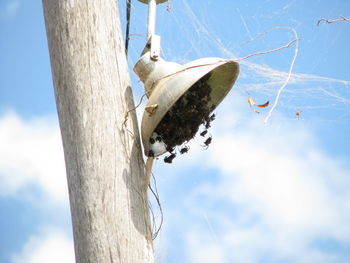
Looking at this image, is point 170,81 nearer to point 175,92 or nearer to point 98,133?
point 175,92

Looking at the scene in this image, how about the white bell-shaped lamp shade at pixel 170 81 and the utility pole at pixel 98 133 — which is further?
the white bell-shaped lamp shade at pixel 170 81

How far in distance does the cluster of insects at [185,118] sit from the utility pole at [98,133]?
13 centimetres

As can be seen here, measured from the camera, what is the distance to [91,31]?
2.44m

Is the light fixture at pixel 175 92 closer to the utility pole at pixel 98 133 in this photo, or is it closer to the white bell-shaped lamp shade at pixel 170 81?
the white bell-shaped lamp shade at pixel 170 81

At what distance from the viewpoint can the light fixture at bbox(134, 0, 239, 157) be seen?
2379 mm

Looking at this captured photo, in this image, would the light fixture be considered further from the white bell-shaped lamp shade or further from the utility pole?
the utility pole

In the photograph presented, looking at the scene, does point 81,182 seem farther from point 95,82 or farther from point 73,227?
point 95,82

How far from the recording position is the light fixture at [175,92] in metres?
2.38

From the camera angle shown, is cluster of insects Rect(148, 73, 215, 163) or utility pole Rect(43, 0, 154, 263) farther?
cluster of insects Rect(148, 73, 215, 163)

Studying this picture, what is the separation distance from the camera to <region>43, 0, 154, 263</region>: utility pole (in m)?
2.16

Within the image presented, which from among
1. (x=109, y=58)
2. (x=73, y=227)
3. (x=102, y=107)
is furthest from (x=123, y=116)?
(x=73, y=227)

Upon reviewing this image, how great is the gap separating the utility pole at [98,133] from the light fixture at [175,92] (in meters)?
0.10

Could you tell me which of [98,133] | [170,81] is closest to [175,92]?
[170,81]

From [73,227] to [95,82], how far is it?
0.59 metres
